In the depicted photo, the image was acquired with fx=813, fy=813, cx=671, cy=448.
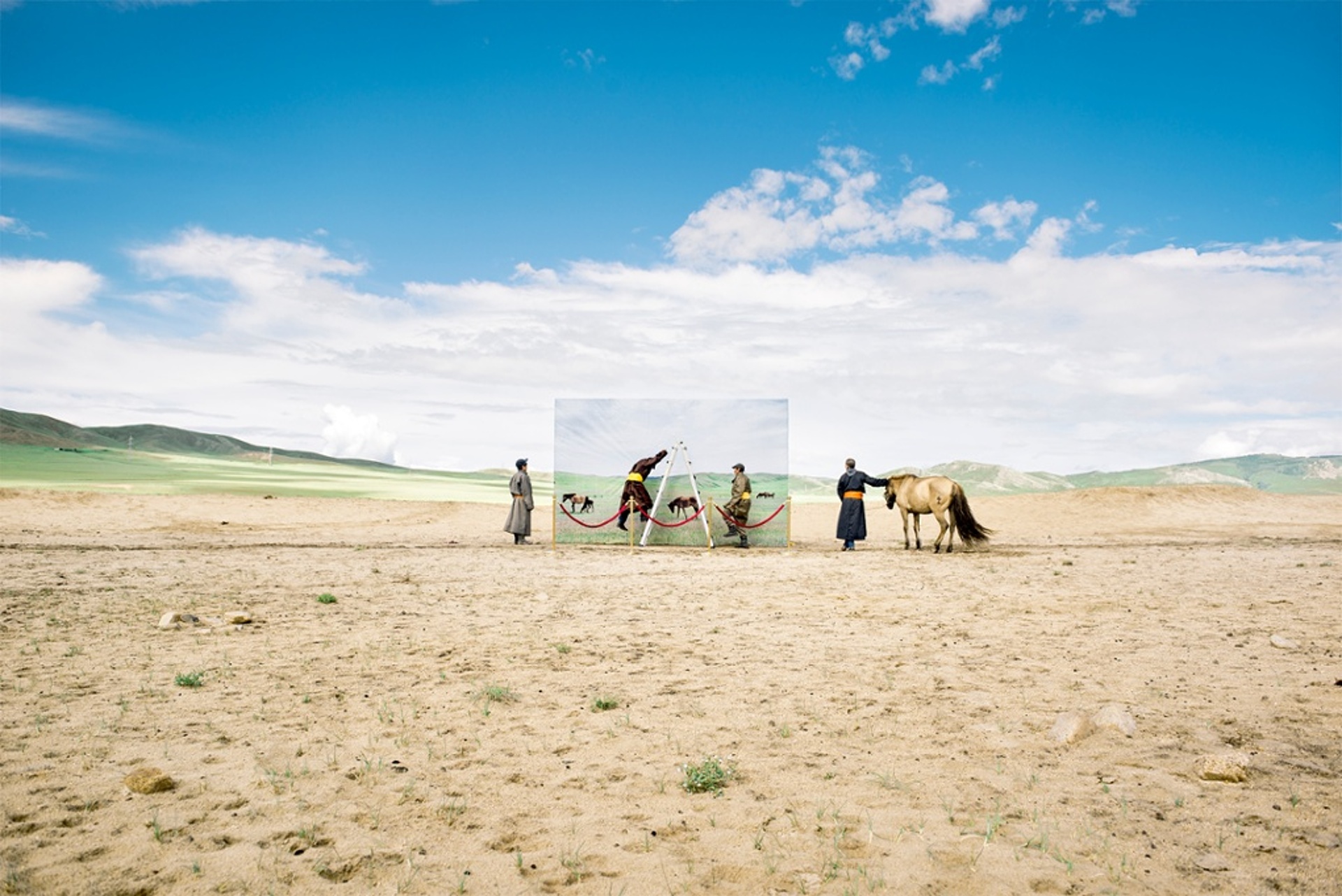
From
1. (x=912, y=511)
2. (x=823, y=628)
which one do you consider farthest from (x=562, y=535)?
(x=823, y=628)

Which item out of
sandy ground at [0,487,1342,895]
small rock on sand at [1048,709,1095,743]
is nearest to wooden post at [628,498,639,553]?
sandy ground at [0,487,1342,895]

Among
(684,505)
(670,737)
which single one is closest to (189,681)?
(670,737)

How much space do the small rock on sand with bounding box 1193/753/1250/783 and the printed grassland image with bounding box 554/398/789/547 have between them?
1584 centimetres

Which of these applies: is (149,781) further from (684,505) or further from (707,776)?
(684,505)

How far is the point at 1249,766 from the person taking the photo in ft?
16.9

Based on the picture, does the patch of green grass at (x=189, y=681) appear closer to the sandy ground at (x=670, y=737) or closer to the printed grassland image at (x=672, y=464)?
the sandy ground at (x=670, y=737)

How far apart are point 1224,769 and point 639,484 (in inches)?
661

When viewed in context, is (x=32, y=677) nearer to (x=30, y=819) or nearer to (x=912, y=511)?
(x=30, y=819)

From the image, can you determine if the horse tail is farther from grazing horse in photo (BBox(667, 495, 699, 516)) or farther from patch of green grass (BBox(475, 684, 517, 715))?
patch of green grass (BBox(475, 684, 517, 715))

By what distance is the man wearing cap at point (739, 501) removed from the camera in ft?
69.1

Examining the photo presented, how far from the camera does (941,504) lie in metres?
19.2

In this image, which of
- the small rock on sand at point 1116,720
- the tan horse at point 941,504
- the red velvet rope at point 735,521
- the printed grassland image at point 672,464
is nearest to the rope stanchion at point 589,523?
the printed grassland image at point 672,464

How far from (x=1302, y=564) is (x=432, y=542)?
66.8 feet

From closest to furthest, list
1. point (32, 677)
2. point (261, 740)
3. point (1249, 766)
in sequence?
point (1249, 766) < point (261, 740) < point (32, 677)
